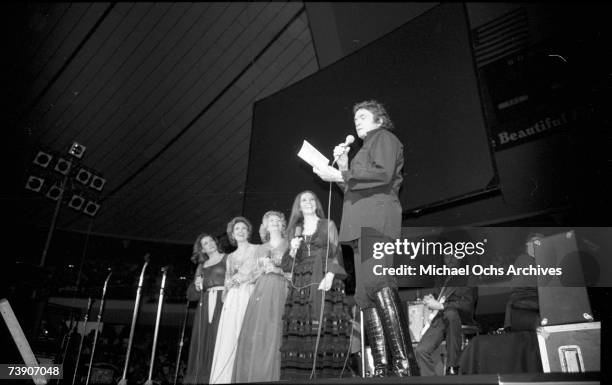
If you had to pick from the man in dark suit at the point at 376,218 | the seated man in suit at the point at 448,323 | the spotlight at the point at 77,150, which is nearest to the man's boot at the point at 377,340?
the man in dark suit at the point at 376,218

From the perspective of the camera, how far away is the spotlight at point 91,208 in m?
6.62

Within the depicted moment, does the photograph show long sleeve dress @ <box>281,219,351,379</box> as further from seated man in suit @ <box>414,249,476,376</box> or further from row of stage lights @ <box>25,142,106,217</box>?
row of stage lights @ <box>25,142,106,217</box>

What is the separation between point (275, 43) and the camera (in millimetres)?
6254

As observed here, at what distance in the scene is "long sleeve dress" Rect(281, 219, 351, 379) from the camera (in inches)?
132

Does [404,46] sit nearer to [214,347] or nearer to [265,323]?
[265,323]

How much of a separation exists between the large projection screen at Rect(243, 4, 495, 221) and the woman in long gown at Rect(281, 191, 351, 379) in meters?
1.09

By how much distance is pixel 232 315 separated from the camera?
416 cm

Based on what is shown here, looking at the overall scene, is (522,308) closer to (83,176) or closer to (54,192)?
(83,176)

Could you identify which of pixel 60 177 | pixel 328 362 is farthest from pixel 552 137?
pixel 60 177

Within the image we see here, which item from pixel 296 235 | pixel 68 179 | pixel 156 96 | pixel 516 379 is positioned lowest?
pixel 516 379

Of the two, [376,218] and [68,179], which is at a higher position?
[68,179]

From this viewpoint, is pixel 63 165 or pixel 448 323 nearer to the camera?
pixel 448 323

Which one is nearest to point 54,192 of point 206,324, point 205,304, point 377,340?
point 205,304

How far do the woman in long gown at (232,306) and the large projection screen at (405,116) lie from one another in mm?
938
